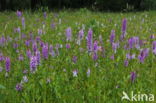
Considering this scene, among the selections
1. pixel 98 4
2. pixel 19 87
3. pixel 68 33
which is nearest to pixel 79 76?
pixel 19 87

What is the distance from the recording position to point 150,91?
10.8 ft

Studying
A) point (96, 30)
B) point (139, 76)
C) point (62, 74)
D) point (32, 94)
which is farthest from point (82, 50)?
point (96, 30)

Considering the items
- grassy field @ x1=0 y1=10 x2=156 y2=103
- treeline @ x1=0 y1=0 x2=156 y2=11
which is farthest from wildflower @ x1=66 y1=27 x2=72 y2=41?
treeline @ x1=0 y1=0 x2=156 y2=11

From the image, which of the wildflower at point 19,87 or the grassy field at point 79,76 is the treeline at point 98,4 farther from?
the wildflower at point 19,87

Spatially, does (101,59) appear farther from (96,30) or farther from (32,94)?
(96,30)

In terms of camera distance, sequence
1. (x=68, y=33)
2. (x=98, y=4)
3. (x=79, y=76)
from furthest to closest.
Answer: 1. (x=98, y=4)
2. (x=68, y=33)
3. (x=79, y=76)

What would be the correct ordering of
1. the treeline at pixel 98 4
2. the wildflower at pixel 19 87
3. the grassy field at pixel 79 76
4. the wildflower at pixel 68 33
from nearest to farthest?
the grassy field at pixel 79 76
the wildflower at pixel 19 87
the wildflower at pixel 68 33
the treeline at pixel 98 4

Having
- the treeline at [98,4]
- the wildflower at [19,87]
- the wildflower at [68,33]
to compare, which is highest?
the wildflower at [68,33]

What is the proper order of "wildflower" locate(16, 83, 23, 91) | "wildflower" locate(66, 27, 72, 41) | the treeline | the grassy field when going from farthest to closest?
1. the treeline
2. "wildflower" locate(66, 27, 72, 41)
3. "wildflower" locate(16, 83, 23, 91)
4. the grassy field

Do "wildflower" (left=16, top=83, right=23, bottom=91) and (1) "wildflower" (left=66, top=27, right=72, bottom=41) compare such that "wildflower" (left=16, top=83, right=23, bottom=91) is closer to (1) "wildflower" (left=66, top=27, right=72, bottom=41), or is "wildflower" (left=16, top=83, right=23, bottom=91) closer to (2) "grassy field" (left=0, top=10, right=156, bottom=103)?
(2) "grassy field" (left=0, top=10, right=156, bottom=103)

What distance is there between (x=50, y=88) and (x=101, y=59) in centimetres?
124

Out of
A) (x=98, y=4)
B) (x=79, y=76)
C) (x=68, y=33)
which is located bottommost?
(x=98, y=4)

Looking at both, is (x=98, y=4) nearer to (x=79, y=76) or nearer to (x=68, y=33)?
(x=68, y=33)

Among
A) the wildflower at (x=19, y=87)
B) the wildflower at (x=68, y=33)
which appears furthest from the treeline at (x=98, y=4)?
the wildflower at (x=19, y=87)
